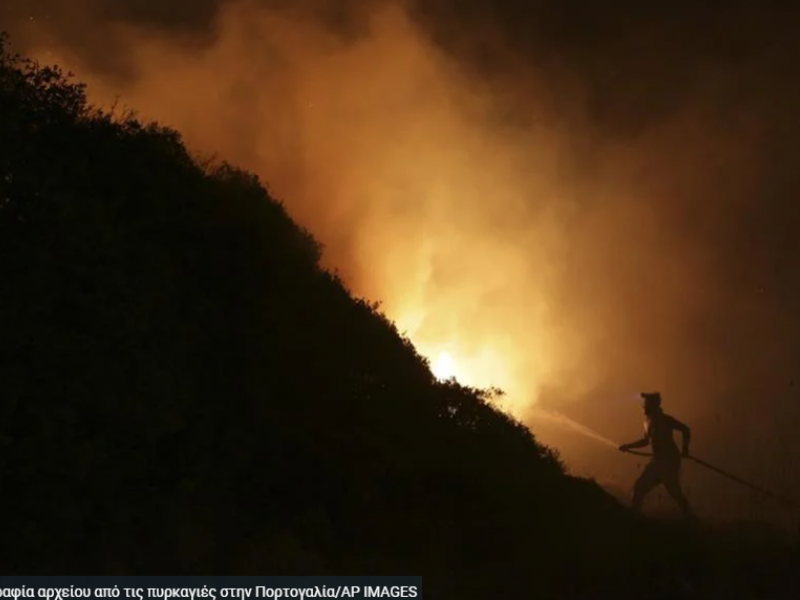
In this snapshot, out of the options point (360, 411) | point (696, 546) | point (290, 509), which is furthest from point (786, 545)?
point (290, 509)

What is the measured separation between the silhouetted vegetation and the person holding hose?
1.34 m

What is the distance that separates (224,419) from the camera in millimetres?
9711

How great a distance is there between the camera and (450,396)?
41.6 feet

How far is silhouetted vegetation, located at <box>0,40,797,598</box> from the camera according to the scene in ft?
25.1

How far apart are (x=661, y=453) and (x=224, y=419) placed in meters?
8.04

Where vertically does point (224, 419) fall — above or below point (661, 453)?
below

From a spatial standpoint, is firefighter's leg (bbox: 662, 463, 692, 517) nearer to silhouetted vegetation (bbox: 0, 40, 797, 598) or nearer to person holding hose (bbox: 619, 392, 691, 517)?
person holding hose (bbox: 619, 392, 691, 517)

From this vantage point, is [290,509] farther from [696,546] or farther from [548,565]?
[696,546]

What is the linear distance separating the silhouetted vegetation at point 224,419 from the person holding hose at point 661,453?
1.34 metres

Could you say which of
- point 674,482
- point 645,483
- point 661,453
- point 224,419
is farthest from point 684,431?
point 224,419

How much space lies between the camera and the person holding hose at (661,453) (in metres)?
14.4

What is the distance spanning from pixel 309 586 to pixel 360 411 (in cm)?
323

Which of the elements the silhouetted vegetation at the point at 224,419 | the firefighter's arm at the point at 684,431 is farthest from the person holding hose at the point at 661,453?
the silhouetted vegetation at the point at 224,419

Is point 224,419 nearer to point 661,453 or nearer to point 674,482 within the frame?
point 661,453
